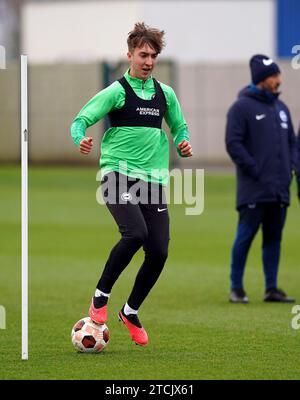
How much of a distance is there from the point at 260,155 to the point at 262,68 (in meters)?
0.86

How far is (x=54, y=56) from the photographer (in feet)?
153

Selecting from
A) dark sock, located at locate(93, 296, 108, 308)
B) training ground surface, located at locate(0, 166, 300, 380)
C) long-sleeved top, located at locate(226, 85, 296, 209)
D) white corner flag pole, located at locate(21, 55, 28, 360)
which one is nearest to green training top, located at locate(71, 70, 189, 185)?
white corner flag pole, located at locate(21, 55, 28, 360)

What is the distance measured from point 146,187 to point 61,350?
1357 millimetres

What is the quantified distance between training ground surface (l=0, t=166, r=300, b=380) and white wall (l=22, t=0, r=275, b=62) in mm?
20639

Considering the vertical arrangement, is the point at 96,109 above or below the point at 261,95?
below

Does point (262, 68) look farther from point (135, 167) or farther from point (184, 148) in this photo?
point (135, 167)

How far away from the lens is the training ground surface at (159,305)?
7.82 metres

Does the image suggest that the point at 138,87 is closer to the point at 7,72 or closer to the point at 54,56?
the point at 7,72

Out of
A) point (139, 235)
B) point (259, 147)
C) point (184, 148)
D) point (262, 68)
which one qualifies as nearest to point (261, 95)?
point (262, 68)

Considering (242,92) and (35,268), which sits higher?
(242,92)

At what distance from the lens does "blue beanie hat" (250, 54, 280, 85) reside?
1141 centimetres

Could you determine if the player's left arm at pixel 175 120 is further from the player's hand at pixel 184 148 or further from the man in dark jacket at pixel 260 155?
the man in dark jacket at pixel 260 155

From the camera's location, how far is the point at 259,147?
37.9 ft
